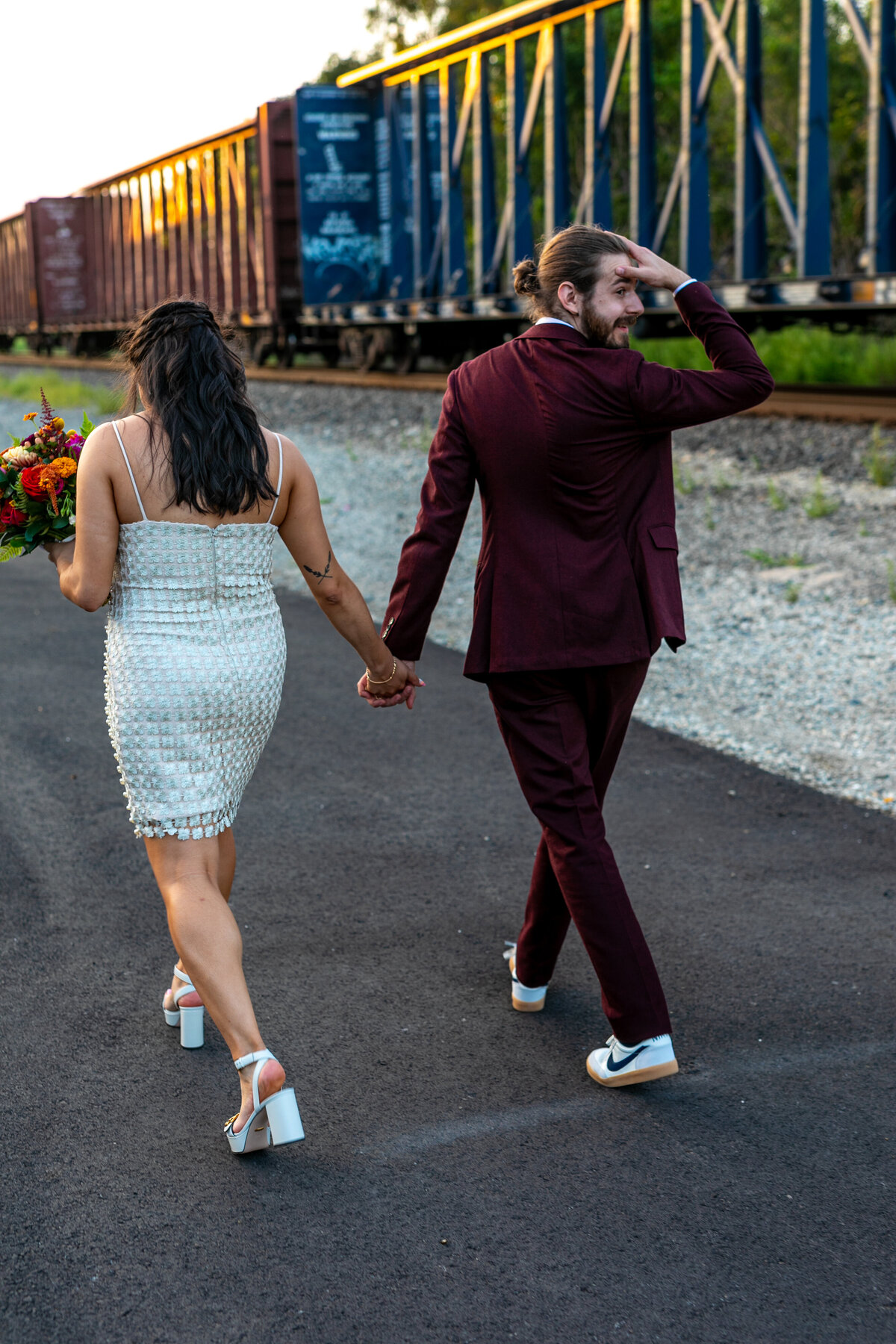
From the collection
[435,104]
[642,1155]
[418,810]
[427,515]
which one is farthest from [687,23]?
[642,1155]

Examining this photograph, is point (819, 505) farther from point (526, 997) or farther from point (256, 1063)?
point (256, 1063)

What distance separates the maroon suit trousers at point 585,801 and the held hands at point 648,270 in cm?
92

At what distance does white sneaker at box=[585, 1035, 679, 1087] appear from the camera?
10.5 ft

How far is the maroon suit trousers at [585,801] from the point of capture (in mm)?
3213

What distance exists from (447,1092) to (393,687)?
40.6 inches

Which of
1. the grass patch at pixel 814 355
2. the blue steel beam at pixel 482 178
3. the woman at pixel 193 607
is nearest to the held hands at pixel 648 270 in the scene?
the woman at pixel 193 607

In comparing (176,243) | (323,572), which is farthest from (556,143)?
(176,243)

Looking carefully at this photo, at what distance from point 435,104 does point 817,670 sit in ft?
44.5

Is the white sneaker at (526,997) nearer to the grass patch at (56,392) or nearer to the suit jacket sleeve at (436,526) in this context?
the suit jacket sleeve at (436,526)

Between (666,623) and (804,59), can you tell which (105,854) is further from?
(804,59)

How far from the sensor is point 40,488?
10.3 ft

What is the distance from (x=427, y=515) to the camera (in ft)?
10.8

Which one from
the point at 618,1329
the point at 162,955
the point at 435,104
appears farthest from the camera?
the point at 435,104

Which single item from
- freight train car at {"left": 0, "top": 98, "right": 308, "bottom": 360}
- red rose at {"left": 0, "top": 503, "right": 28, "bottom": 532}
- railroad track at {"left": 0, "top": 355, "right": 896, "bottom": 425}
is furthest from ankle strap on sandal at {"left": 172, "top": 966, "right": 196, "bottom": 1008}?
freight train car at {"left": 0, "top": 98, "right": 308, "bottom": 360}
